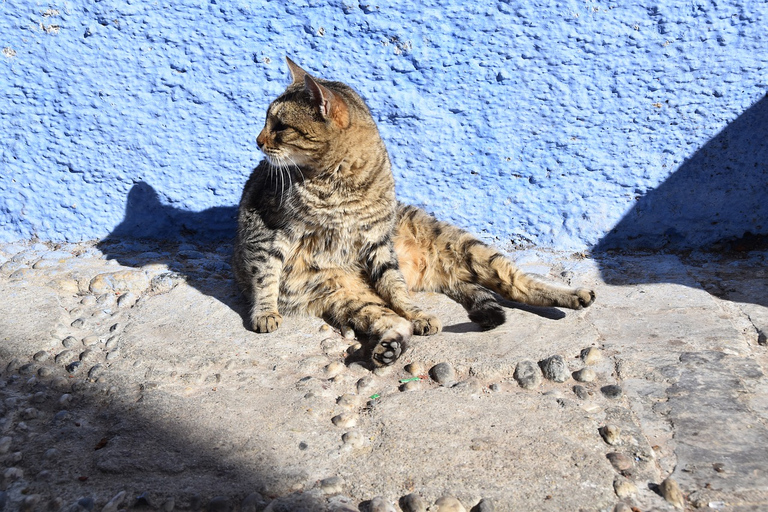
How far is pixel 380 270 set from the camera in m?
3.44

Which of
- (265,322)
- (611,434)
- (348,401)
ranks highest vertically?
(611,434)

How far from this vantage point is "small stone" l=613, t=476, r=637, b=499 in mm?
2033

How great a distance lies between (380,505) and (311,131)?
1.84 m

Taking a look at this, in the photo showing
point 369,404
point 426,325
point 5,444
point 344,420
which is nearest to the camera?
point 5,444

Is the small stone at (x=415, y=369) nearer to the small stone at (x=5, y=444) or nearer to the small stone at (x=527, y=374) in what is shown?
the small stone at (x=527, y=374)

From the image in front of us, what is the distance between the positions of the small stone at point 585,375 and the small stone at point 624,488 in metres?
0.67

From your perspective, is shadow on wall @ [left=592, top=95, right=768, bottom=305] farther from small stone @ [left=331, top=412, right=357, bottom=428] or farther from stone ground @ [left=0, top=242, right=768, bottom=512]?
small stone @ [left=331, top=412, right=357, bottom=428]

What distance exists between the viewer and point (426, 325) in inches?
124

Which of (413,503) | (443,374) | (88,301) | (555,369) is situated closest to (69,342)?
(88,301)

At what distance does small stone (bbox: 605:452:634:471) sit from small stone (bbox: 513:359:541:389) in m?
0.53

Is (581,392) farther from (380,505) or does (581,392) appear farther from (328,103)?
(328,103)

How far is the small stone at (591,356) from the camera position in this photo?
2.86 m

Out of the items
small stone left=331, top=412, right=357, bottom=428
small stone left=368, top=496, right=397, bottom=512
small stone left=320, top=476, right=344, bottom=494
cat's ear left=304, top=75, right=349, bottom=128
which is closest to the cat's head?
cat's ear left=304, top=75, right=349, bottom=128

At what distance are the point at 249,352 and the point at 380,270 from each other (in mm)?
840
